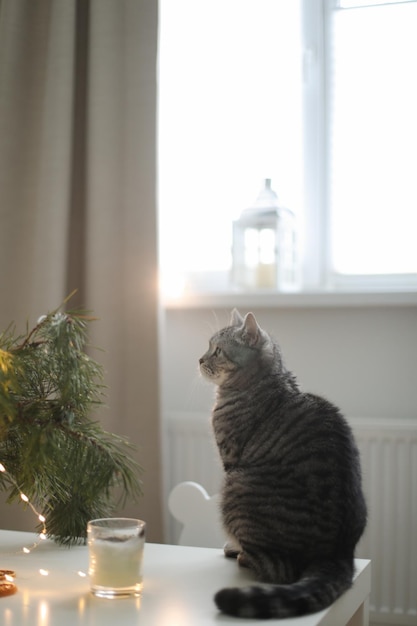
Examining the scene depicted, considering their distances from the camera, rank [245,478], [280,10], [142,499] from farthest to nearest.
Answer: [280,10], [142,499], [245,478]

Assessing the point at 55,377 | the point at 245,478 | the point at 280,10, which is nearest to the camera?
the point at 55,377

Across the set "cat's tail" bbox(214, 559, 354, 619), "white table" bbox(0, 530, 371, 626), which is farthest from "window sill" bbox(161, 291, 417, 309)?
"cat's tail" bbox(214, 559, 354, 619)

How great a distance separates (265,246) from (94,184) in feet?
1.51

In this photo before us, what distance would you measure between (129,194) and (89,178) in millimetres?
119

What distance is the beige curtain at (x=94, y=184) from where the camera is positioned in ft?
6.74

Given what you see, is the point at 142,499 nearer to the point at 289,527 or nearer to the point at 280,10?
the point at 289,527

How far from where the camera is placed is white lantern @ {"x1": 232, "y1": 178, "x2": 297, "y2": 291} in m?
2.09

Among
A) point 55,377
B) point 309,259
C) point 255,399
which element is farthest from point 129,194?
point 55,377

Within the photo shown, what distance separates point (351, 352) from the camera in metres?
2.06

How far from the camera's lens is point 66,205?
2.11 metres

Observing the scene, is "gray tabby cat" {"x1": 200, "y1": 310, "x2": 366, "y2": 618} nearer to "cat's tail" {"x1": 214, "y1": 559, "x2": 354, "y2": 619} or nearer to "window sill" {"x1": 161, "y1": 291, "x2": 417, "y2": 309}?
"cat's tail" {"x1": 214, "y1": 559, "x2": 354, "y2": 619}

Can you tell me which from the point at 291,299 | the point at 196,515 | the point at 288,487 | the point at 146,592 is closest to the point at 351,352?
the point at 291,299

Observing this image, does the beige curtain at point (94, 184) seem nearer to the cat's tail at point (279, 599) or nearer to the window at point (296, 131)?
the window at point (296, 131)

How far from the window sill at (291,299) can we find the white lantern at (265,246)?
0.06m
